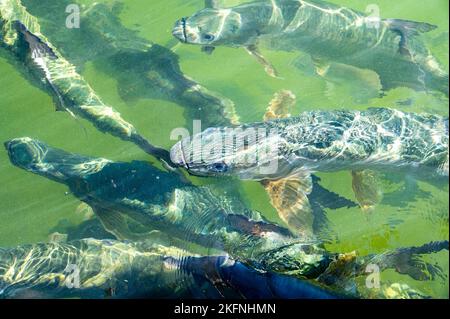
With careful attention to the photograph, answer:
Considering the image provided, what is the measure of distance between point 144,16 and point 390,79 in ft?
10.1

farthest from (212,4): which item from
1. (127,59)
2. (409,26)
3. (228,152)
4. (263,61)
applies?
(409,26)

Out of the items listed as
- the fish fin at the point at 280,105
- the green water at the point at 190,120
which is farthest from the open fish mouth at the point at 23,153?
the fish fin at the point at 280,105

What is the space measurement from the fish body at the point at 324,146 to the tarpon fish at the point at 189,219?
1.22 feet

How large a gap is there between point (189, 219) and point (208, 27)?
7.28 ft

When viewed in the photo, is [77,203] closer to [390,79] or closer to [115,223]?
[115,223]

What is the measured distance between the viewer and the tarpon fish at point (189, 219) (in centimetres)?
477

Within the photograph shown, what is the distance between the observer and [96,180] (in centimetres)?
529

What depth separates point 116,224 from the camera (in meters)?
5.13

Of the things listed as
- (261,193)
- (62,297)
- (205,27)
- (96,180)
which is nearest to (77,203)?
(96,180)

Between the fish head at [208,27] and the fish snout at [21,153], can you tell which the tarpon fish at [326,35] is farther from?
the fish snout at [21,153]

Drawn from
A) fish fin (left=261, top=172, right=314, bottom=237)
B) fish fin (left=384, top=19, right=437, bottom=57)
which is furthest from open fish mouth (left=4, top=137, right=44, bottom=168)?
fish fin (left=384, top=19, right=437, bottom=57)

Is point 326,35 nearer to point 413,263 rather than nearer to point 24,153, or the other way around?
point 413,263
